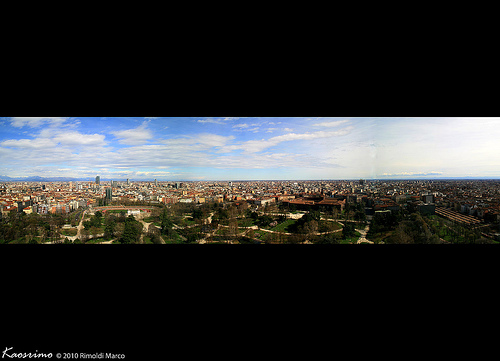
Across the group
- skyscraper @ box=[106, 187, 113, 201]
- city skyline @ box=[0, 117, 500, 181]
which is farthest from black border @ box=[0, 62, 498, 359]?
skyscraper @ box=[106, 187, 113, 201]
